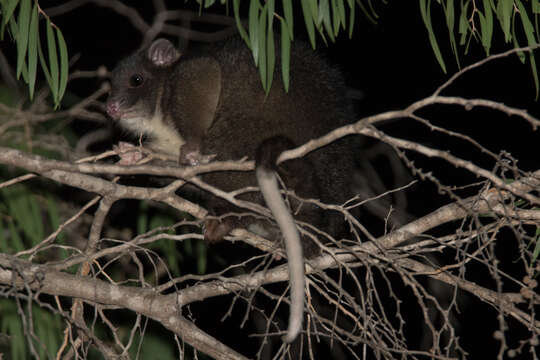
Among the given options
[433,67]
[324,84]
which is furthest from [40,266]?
[433,67]

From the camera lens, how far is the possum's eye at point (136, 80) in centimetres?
373

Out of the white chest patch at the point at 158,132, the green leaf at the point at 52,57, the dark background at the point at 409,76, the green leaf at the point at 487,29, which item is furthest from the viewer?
the dark background at the point at 409,76

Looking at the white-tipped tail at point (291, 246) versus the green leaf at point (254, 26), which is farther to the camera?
the green leaf at point (254, 26)

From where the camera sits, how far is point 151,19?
6.56m

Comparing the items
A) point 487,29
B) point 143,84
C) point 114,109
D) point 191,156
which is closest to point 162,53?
point 143,84

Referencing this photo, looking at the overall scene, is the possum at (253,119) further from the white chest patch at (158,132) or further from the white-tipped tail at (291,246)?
the white-tipped tail at (291,246)

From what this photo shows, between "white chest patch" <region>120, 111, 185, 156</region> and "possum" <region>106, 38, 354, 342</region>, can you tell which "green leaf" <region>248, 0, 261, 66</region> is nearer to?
"possum" <region>106, 38, 354, 342</region>

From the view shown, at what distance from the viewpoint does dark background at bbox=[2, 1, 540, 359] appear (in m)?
6.18

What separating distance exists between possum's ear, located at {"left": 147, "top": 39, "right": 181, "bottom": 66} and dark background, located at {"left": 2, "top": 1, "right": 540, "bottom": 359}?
2.62m

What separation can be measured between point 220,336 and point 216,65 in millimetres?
3878

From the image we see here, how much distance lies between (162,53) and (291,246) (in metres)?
1.90

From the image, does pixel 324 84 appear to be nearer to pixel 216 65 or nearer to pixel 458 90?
pixel 216 65

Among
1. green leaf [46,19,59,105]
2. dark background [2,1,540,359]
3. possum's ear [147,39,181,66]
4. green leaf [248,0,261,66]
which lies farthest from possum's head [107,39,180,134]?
dark background [2,1,540,359]

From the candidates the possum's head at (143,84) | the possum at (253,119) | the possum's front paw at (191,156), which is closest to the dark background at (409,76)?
the possum's head at (143,84)
